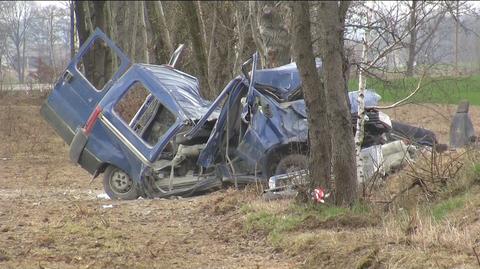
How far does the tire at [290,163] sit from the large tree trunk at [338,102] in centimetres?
248

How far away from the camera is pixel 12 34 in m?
61.7

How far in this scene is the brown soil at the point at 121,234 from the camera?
6.82 meters

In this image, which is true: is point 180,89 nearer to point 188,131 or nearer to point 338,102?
point 188,131

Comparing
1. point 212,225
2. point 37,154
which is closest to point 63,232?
point 212,225

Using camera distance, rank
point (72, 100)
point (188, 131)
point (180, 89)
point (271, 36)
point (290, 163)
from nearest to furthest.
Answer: point (290, 163) < point (188, 131) < point (180, 89) < point (72, 100) < point (271, 36)

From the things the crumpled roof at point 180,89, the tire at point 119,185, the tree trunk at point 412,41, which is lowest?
the tire at point 119,185

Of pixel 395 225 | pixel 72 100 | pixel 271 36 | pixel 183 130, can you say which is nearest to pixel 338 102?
pixel 395 225

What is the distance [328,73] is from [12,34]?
57721 mm

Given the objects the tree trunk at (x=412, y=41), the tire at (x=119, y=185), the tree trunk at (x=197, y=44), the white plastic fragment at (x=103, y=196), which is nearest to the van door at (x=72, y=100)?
the tire at (x=119, y=185)

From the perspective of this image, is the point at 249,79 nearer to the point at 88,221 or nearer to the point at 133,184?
the point at 133,184

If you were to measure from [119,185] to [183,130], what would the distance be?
141cm

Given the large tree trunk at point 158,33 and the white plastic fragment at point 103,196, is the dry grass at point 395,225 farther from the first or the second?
the large tree trunk at point 158,33

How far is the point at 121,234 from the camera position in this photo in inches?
316

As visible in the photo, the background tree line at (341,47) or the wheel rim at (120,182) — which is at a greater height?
the background tree line at (341,47)
